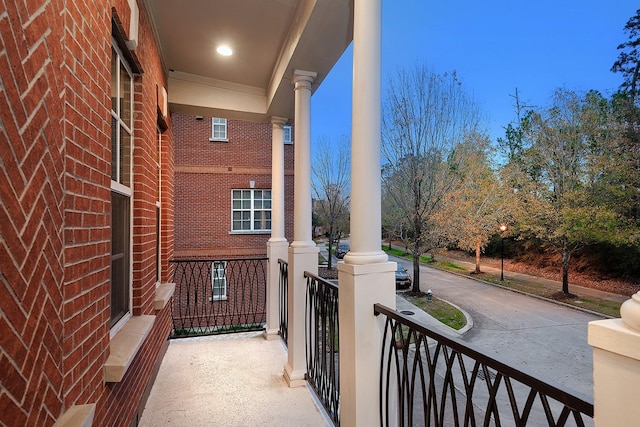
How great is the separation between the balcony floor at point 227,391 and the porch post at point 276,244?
33cm

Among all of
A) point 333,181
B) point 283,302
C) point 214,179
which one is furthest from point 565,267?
point 214,179

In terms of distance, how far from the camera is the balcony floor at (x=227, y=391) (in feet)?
7.27

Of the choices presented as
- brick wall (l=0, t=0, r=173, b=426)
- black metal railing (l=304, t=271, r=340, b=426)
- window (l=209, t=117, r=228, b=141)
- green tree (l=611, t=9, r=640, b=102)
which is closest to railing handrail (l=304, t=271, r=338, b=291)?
black metal railing (l=304, t=271, r=340, b=426)

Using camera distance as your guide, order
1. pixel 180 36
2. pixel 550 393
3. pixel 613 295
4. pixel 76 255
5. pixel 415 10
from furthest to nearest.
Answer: pixel 415 10 < pixel 613 295 < pixel 180 36 < pixel 76 255 < pixel 550 393

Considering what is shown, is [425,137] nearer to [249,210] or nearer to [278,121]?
[249,210]

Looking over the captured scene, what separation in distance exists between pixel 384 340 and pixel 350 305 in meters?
0.25

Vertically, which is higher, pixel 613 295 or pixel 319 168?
pixel 319 168

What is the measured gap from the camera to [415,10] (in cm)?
2612

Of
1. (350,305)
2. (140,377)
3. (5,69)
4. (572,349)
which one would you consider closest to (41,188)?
(5,69)

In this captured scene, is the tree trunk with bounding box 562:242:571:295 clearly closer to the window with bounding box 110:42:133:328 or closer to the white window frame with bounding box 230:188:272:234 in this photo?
the white window frame with bounding box 230:188:272:234

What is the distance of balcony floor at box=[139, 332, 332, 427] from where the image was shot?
7.27 feet

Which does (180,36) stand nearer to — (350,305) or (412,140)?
(350,305)

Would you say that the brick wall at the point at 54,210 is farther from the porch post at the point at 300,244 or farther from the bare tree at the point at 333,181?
the bare tree at the point at 333,181

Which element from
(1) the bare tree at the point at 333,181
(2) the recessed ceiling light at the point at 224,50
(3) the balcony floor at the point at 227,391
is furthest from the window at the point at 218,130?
(3) the balcony floor at the point at 227,391
